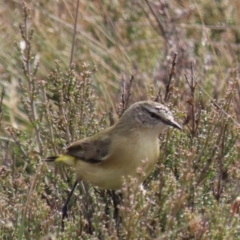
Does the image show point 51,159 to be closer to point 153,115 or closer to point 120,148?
point 120,148

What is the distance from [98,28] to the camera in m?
6.91

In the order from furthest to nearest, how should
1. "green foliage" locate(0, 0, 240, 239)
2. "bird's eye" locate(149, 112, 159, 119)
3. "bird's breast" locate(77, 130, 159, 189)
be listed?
"bird's eye" locate(149, 112, 159, 119) < "bird's breast" locate(77, 130, 159, 189) < "green foliage" locate(0, 0, 240, 239)

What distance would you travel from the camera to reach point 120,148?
4.60 meters

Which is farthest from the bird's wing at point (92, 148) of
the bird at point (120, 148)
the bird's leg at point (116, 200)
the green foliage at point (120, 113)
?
the bird's leg at point (116, 200)

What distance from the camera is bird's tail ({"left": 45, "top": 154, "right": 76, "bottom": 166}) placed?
4664 millimetres

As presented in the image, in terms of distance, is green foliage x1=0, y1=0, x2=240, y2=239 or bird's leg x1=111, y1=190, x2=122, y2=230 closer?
green foliage x1=0, y1=0, x2=240, y2=239

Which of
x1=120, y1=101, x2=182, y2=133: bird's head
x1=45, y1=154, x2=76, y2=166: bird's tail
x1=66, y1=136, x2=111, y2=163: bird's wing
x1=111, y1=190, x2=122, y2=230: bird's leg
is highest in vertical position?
x1=120, y1=101, x2=182, y2=133: bird's head

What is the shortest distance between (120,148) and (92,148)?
169mm

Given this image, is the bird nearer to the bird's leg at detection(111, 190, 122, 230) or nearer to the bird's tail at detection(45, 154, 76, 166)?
the bird's tail at detection(45, 154, 76, 166)

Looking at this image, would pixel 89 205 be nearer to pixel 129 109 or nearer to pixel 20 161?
pixel 129 109

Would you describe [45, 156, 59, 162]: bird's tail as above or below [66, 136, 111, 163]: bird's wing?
below

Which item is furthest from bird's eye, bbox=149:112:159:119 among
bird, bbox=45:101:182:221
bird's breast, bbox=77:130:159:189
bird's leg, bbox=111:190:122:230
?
bird's leg, bbox=111:190:122:230

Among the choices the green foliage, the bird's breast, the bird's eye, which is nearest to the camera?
the green foliage

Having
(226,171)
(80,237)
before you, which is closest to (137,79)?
(226,171)
